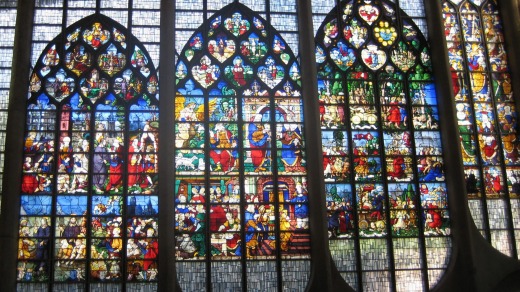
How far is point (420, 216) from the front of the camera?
425 inches

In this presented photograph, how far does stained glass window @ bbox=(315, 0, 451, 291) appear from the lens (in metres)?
10.6

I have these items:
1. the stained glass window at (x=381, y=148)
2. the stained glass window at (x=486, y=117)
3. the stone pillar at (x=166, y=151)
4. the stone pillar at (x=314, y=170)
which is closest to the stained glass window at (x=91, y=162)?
the stone pillar at (x=166, y=151)

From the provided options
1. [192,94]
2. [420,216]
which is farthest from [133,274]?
[420,216]

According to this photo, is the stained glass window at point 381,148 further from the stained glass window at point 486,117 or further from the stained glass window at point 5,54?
the stained glass window at point 5,54

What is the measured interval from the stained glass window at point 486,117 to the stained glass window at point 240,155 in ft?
9.18

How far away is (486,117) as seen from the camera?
11.5 meters

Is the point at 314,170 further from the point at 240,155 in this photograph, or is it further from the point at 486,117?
the point at 486,117

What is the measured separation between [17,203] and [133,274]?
204 cm

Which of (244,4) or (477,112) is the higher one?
(244,4)

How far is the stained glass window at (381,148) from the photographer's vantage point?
10.6 meters

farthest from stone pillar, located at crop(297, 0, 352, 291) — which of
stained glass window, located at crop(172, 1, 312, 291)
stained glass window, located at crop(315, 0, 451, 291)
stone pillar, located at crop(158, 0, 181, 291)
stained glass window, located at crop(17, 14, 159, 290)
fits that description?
stained glass window, located at crop(17, 14, 159, 290)

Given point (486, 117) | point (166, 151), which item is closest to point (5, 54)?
point (166, 151)

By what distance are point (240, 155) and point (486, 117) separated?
14.0ft

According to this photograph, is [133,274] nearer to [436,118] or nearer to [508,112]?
[436,118]
